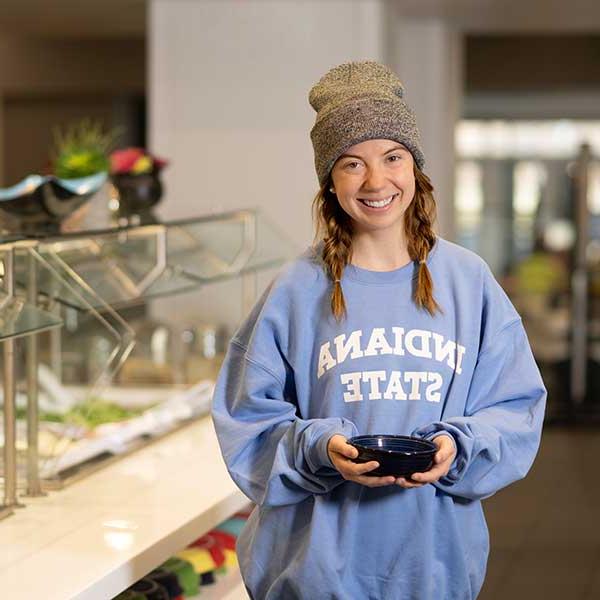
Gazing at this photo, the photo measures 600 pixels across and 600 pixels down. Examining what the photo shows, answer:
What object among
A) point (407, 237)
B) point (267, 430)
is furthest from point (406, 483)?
point (407, 237)

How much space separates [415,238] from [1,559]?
1.12m

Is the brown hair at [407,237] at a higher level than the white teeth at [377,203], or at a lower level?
lower

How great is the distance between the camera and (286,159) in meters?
6.70

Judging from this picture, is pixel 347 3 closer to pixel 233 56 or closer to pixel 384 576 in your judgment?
pixel 233 56

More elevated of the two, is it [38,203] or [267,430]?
[38,203]

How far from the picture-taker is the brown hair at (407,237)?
Result: 2.30 m

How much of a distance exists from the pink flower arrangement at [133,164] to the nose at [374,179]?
2.64 m

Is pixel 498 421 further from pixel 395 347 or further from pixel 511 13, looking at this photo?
pixel 511 13

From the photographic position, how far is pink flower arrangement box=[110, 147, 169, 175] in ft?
15.8

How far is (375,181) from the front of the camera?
223 centimetres

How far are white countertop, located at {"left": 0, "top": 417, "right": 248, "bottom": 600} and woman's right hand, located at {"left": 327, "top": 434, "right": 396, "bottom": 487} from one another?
2.26ft

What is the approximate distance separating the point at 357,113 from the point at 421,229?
25 cm

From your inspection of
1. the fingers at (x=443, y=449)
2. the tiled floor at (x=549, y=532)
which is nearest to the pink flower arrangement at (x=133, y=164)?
the tiled floor at (x=549, y=532)

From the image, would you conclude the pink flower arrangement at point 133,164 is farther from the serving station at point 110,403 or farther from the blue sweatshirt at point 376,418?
the blue sweatshirt at point 376,418
